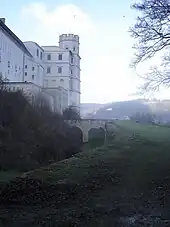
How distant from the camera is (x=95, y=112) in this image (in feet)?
393

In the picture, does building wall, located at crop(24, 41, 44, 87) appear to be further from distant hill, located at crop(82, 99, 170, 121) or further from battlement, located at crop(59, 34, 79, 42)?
distant hill, located at crop(82, 99, 170, 121)

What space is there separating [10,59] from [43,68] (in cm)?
2587

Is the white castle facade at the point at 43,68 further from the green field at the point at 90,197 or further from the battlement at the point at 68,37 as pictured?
the green field at the point at 90,197

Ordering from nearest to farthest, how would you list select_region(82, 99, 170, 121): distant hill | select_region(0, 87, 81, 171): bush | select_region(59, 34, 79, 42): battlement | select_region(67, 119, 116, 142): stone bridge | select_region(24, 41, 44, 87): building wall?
select_region(0, 87, 81, 171): bush < select_region(67, 119, 116, 142): stone bridge < select_region(24, 41, 44, 87): building wall < select_region(59, 34, 79, 42): battlement < select_region(82, 99, 170, 121): distant hill

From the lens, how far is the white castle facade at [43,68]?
4538cm

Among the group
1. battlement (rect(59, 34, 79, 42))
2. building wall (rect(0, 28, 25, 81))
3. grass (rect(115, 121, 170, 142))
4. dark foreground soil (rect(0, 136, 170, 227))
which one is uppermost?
battlement (rect(59, 34, 79, 42))

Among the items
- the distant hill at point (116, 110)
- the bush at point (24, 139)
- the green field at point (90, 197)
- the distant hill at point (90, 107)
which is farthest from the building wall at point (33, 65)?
the distant hill at point (90, 107)

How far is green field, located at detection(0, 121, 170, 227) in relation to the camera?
22.6ft

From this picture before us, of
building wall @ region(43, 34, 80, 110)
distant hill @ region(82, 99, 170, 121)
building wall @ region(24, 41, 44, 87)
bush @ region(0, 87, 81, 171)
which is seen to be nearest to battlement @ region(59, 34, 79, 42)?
building wall @ region(43, 34, 80, 110)

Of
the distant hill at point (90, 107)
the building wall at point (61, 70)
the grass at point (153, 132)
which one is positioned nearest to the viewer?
the grass at point (153, 132)

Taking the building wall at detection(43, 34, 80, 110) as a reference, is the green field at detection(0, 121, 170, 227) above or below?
below

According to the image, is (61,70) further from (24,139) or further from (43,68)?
(24,139)

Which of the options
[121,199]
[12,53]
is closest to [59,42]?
[12,53]

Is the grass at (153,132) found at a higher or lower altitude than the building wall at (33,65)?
lower
